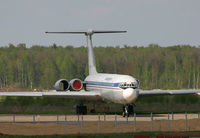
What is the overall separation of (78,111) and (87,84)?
4058mm

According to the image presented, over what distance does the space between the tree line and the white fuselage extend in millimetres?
63717

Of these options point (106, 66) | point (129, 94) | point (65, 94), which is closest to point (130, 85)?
point (129, 94)

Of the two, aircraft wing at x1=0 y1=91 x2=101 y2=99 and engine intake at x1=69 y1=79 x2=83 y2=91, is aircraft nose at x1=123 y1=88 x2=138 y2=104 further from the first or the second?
engine intake at x1=69 y1=79 x2=83 y2=91

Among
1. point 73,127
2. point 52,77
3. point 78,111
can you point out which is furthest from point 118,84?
point 52,77

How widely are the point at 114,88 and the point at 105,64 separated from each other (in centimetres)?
6802

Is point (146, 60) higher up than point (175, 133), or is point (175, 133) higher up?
point (146, 60)

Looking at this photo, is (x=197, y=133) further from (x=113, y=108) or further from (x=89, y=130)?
(x=113, y=108)

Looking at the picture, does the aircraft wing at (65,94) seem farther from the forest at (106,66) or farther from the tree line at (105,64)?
the tree line at (105,64)

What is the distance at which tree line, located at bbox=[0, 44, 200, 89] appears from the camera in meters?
122

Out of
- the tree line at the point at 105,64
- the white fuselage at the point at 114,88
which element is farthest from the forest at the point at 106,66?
the white fuselage at the point at 114,88

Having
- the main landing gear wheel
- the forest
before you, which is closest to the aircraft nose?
the main landing gear wheel

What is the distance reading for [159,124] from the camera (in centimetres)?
3744

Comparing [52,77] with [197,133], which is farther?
[52,77]

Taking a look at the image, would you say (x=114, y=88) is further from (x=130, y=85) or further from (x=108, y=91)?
(x=130, y=85)
